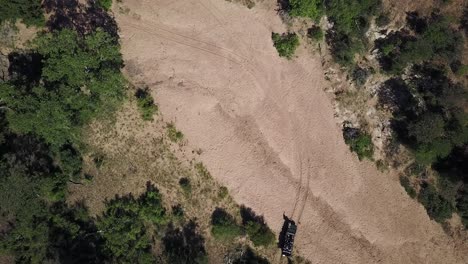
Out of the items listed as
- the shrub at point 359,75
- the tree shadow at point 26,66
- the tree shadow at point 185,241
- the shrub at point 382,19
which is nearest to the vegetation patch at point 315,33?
the shrub at point 359,75

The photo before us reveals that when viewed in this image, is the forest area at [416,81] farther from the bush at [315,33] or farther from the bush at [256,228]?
the bush at [256,228]

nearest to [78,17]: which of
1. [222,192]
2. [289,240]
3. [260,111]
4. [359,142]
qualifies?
[260,111]

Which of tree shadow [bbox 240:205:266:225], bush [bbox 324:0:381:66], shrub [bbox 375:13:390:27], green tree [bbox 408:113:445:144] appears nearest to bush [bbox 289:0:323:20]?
bush [bbox 324:0:381:66]

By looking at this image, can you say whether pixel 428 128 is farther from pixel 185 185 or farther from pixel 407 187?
pixel 185 185

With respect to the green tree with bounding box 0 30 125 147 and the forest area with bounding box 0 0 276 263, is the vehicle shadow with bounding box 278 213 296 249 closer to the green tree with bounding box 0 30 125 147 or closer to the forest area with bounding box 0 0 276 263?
the forest area with bounding box 0 0 276 263

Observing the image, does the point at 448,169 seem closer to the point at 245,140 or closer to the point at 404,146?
the point at 404,146

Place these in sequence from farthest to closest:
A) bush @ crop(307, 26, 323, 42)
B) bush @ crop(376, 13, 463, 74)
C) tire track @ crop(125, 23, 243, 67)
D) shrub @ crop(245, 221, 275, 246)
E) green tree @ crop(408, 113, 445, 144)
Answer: tire track @ crop(125, 23, 243, 67) → bush @ crop(307, 26, 323, 42) → shrub @ crop(245, 221, 275, 246) → bush @ crop(376, 13, 463, 74) → green tree @ crop(408, 113, 445, 144)
